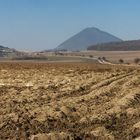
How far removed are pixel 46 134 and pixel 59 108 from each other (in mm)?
5543

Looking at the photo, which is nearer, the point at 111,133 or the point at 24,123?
the point at 111,133

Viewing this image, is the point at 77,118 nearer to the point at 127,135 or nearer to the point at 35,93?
the point at 127,135

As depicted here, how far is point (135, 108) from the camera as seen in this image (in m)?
22.7

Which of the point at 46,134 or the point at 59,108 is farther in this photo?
the point at 59,108

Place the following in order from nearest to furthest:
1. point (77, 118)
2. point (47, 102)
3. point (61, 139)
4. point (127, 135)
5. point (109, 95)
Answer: point (61, 139) → point (127, 135) → point (77, 118) → point (47, 102) → point (109, 95)

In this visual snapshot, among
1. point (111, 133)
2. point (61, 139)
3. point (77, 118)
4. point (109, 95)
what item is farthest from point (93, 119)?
point (109, 95)

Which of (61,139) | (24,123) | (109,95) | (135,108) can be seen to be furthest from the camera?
(109,95)

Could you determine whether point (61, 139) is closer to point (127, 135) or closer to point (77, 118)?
point (127, 135)

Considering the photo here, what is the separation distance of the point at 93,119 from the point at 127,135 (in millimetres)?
Answer: 2849

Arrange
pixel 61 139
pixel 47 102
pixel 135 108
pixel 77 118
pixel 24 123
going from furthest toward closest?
pixel 47 102 < pixel 135 108 < pixel 77 118 < pixel 24 123 < pixel 61 139

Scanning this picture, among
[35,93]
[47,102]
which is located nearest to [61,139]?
[47,102]

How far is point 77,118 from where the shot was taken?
20.9 m

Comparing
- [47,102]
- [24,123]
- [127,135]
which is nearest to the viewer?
[127,135]

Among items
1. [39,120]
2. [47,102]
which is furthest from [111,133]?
[47,102]
